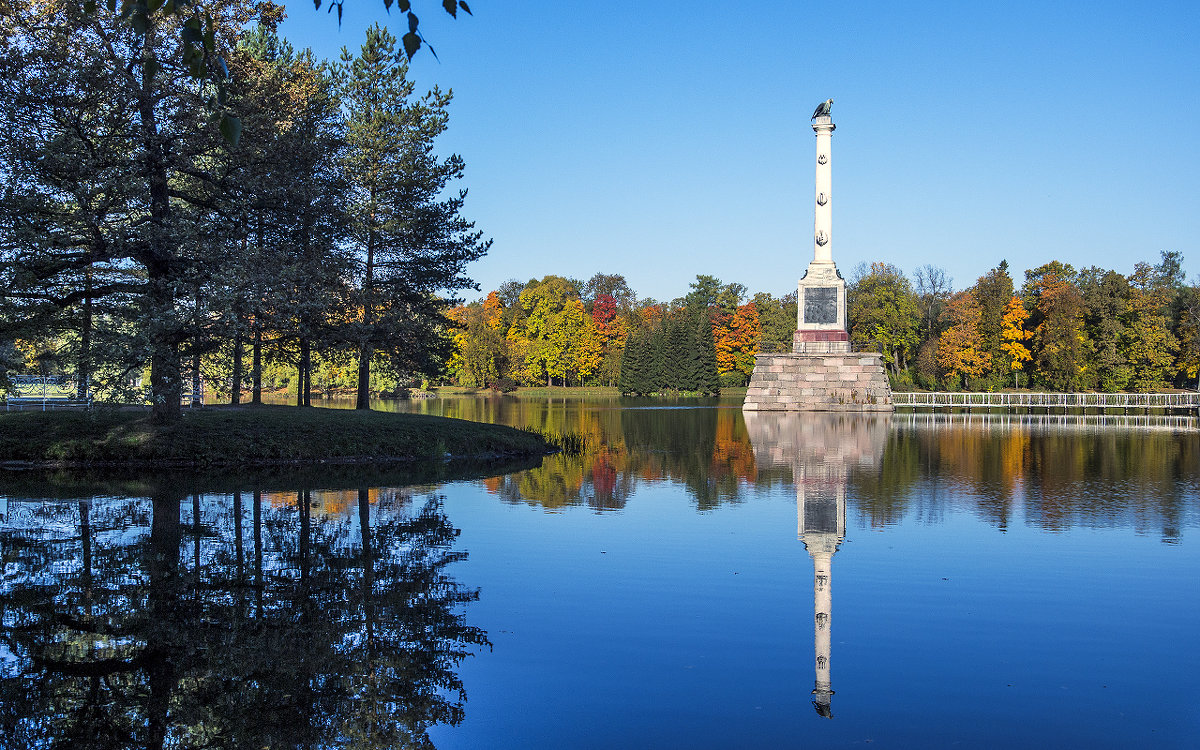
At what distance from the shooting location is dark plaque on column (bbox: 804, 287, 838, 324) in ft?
180

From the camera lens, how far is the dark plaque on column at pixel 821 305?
55.0 meters

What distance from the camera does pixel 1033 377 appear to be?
78.4 metres

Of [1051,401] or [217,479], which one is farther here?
[1051,401]

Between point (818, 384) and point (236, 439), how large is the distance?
40161 millimetres

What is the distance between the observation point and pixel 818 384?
5544cm

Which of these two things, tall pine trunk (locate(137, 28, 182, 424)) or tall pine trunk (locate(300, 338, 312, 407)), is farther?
tall pine trunk (locate(300, 338, 312, 407))

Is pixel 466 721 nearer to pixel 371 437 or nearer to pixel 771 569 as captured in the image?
pixel 771 569

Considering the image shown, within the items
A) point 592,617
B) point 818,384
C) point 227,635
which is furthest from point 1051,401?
point 227,635

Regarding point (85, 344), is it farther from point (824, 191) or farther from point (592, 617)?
point (824, 191)

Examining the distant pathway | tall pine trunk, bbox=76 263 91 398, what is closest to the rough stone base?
the distant pathway

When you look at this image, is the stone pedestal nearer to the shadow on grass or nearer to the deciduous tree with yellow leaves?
the deciduous tree with yellow leaves

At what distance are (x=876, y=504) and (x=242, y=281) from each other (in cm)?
1357

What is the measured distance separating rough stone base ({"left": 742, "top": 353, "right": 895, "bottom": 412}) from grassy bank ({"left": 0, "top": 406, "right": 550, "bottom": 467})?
30847 mm

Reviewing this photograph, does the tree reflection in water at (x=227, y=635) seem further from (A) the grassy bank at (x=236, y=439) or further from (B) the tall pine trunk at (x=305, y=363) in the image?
(B) the tall pine trunk at (x=305, y=363)
